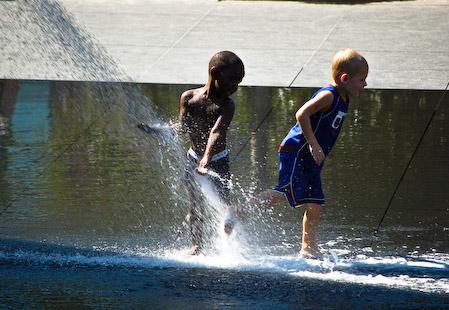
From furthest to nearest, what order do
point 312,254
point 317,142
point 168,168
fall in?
point 168,168 < point 312,254 < point 317,142

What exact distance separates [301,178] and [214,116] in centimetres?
64

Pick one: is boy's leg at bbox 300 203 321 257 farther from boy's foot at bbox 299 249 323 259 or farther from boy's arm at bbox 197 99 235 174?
boy's arm at bbox 197 99 235 174

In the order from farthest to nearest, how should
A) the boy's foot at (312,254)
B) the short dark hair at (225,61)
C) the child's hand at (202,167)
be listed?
the boy's foot at (312,254) < the short dark hair at (225,61) < the child's hand at (202,167)

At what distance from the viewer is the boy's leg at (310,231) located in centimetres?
640

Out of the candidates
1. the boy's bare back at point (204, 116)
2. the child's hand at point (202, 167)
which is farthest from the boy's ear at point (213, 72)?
the child's hand at point (202, 167)

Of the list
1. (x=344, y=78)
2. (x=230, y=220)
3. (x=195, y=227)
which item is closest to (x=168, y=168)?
(x=195, y=227)

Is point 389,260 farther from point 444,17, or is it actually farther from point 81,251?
point 444,17

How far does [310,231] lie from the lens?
6406 millimetres

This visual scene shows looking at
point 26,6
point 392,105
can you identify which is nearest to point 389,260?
point 392,105

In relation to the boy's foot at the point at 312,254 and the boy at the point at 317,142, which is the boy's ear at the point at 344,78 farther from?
the boy's foot at the point at 312,254

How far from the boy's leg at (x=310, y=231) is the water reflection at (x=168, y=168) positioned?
0.89ft

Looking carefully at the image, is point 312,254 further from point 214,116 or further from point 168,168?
point 168,168

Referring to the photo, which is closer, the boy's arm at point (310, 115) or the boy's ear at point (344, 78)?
the boy's arm at point (310, 115)

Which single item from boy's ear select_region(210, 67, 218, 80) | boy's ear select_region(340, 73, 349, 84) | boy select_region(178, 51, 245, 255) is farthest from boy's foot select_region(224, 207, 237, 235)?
boy's ear select_region(340, 73, 349, 84)
